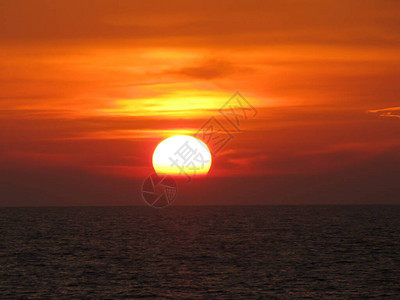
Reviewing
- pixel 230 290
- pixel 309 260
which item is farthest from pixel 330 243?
pixel 230 290

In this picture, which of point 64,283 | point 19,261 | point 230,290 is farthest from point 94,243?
point 230,290

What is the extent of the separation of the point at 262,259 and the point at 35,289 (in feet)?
106

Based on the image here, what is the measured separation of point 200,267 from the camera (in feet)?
226

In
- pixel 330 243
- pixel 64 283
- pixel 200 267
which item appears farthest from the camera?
pixel 330 243

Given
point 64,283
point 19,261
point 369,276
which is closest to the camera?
point 64,283

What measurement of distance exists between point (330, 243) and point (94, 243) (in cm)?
4216

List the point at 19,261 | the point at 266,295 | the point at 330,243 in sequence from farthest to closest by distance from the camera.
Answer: the point at 330,243
the point at 19,261
the point at 266,295

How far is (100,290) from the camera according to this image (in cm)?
5425

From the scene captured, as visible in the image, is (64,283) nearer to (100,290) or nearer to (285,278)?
(100,290)

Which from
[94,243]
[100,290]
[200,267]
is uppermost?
[94,243]

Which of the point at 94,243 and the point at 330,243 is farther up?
the point at 94,243

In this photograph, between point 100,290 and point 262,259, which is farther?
point 262,259

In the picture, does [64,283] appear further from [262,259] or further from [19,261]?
[262,259]

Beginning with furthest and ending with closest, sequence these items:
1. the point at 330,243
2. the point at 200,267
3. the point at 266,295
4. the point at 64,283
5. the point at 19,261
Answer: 1. the point at 330,243
2. the point at 19,261
3. the point at 200,267
4. the point at 64,283
5. the point at 266,295
